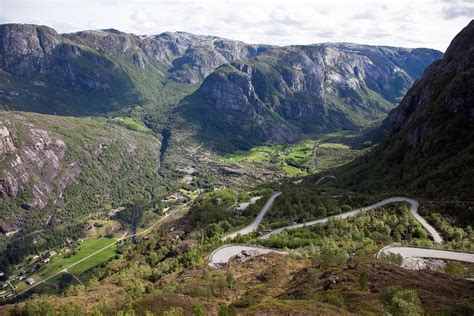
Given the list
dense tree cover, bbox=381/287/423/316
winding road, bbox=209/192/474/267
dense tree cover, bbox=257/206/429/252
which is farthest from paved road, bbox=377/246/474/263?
dense tree cover, bbox=381/287/423/316

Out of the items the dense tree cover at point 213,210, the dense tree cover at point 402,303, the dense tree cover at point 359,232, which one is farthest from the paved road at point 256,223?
the dense tree cover at point 402,303

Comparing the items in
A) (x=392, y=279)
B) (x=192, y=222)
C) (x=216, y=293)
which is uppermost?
(x=392, y=279)

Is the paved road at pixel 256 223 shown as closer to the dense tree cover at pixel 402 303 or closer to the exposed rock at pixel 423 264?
the exposed rock at pixel 423 264

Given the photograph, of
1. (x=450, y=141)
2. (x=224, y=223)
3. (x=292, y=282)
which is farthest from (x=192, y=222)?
(x=450, y=141)

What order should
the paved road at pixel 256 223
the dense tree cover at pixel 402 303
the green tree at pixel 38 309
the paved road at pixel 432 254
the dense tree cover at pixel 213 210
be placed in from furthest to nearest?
the dense tree cover at pixel 213 210 < the paved road at pixel 256 223 < the paved road at pixel 432 254 < the green tree at pixel 38 309 < the dense tree cover at pixel 402 303

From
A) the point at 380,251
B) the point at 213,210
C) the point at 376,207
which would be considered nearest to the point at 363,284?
the point at 380,251

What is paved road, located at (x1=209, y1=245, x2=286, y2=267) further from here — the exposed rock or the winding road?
the exposed rock

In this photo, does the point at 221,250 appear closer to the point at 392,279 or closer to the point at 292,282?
the point at 292,282
